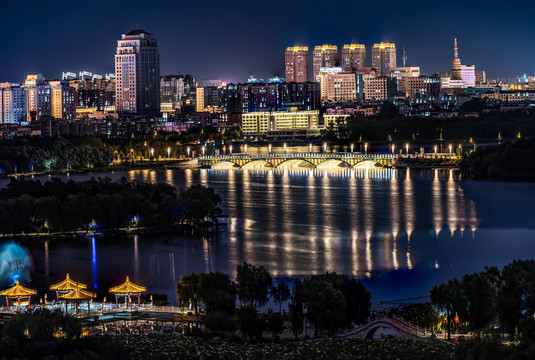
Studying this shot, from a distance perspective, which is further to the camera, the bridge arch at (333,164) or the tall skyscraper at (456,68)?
the tall skyscraper at (456,68)

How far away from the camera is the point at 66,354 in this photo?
19.5 feet

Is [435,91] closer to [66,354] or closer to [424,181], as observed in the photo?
[424,181]

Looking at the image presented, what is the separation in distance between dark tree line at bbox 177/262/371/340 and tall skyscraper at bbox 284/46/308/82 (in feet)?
187

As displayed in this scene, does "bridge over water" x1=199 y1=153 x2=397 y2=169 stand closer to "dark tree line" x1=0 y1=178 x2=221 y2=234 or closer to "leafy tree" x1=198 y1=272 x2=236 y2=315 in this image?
"dark tree line" x1=0 y1=178 x2=221 y2=234

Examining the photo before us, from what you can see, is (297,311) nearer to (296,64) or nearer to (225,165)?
(225,165)

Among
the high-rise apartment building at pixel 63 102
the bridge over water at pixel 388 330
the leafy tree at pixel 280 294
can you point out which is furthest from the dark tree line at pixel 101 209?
the high-rise apartment building at pixel 63 102

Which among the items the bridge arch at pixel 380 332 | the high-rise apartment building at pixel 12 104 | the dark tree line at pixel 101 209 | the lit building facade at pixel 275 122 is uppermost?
the high-rise apartment building at pixel 12 104

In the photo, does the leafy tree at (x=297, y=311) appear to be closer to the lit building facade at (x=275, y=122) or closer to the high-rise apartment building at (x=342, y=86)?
the lit building facade at (x=275, y=122)

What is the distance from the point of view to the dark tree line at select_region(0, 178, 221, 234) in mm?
12703

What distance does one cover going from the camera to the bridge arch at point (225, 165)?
2472 centimetres

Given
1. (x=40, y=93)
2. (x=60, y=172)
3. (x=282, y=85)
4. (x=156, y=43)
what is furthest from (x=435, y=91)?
(x=60, y=172)

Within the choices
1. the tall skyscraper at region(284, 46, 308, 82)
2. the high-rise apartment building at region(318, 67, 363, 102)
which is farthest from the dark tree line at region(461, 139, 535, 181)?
the tall skyscraper at region(284, 46, 308, 82)

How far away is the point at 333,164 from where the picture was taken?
24766 millimetres

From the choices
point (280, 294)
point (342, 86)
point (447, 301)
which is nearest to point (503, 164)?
point (280, 294)
